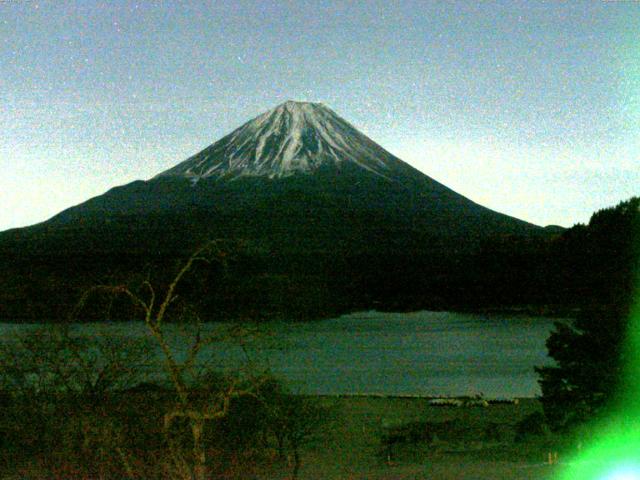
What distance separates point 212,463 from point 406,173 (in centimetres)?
8190

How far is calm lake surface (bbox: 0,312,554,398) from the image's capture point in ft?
81.8

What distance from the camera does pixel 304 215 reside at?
276 feet

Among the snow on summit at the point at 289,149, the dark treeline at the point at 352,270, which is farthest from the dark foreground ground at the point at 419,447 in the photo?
the snow on summit at the point at 289,149

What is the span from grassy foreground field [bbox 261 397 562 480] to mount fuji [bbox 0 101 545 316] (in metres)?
41.2

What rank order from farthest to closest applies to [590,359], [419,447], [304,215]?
[304,215], [419,447], [590,359]

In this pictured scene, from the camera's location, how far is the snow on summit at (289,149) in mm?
87562

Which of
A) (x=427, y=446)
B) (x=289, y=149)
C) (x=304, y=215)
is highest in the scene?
(x=289, y=149)

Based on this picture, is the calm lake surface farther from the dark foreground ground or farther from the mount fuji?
the mount fuji

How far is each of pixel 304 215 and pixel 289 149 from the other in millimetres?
Answer: 8961

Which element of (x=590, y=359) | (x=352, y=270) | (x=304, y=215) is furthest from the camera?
(x=304, y=215)

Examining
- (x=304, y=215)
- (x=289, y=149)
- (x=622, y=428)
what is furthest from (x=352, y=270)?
(x=622, y=428)

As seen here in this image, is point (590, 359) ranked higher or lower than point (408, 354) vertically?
higher

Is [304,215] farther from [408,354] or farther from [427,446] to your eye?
[427,446]

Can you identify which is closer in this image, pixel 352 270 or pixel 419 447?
pixel 419 447
